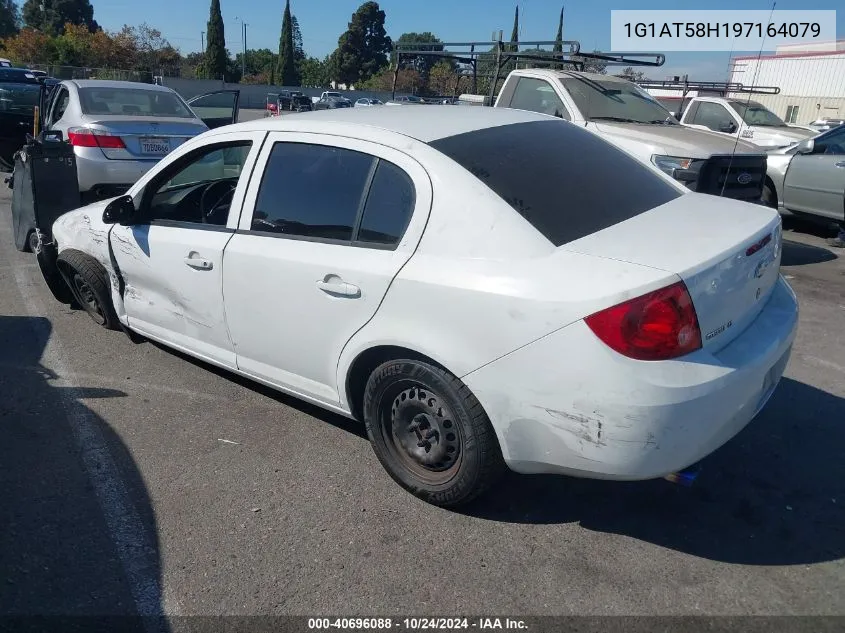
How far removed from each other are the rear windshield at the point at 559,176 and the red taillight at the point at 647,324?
1.52 feet

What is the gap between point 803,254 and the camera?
8609mm

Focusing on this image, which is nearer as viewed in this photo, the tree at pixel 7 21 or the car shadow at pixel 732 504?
the car shadow at pixel 732 504

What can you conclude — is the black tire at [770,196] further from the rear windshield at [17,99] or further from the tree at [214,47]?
the tree at [214,47]

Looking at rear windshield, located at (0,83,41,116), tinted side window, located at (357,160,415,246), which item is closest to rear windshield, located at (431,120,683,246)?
tinted side window, located at (357,160,415,246)

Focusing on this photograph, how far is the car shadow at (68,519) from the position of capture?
2.62m

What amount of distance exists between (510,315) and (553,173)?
98 cm

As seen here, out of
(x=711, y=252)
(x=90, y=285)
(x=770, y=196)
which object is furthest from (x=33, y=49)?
(x=711, y=252)

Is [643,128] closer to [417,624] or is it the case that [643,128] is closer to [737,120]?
[737,120]

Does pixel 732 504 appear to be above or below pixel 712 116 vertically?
below

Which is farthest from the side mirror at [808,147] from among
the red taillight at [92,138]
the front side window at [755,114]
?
the red taillight at [92,138]

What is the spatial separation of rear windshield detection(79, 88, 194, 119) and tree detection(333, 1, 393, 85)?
7253 cm

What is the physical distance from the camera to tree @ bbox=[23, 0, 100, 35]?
258ft

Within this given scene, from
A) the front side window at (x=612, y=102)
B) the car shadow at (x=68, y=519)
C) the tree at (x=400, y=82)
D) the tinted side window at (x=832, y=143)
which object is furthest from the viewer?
the tree at (x=400, y=82)

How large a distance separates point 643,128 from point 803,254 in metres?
2.61
